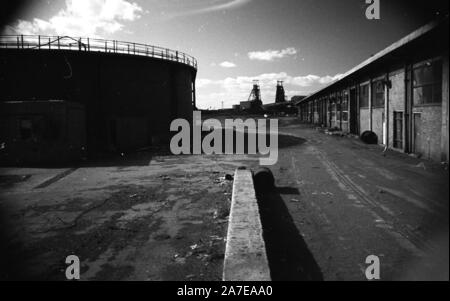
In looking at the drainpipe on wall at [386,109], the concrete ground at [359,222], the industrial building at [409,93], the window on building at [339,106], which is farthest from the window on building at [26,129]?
the window on building at [339,106]

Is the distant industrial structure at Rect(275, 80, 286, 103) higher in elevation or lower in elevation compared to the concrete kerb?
higher

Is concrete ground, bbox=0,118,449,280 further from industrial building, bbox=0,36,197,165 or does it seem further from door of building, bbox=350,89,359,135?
door of building, bbox=350,89,359,135

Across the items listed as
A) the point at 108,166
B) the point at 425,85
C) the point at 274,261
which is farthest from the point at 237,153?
the point at 274,261

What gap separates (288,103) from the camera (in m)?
68.6

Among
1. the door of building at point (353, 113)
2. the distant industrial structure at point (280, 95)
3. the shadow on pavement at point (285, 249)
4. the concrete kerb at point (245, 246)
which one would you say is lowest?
the shadow on pavement at point (285, 249)

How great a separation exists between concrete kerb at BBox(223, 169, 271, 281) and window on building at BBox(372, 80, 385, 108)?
1333 cm

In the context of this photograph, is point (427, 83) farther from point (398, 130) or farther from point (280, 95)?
point (280, 95)

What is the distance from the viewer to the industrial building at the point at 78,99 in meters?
14.6

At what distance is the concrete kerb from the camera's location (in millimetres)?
3412

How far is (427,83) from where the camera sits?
38.8 ft

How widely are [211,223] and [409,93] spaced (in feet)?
38.7

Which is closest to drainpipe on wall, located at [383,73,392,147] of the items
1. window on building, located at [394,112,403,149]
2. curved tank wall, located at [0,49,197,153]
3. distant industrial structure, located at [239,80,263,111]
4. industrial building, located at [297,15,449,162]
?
industrial building, located at [297,15,449,162]

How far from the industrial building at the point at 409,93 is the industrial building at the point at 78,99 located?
44.4ft

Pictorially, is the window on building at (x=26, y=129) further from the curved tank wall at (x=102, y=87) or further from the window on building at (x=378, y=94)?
the window on building at (x=378, y=94)
